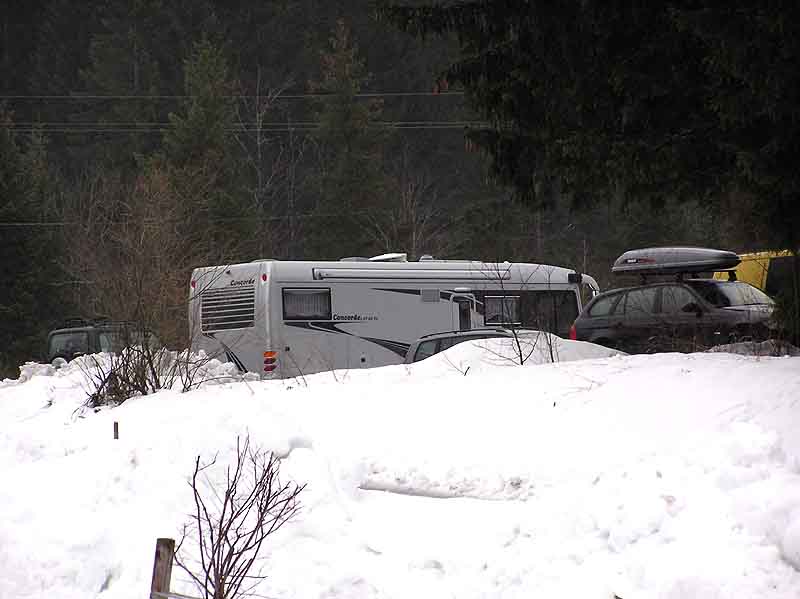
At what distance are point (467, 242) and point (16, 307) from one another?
16.4 metres

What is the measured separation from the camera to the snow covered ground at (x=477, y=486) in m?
6.02

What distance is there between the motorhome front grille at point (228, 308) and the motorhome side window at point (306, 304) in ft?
1.92

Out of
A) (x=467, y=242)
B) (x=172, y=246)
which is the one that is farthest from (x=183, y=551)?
(x=467, y=242)

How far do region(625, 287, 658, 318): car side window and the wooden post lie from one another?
1151 cm

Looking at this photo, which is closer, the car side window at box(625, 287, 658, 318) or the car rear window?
the car side window at box(625, 287, 658, 318)

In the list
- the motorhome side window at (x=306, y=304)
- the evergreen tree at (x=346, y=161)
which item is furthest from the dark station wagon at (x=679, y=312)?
the evergreen tree at (x=346, y=161)

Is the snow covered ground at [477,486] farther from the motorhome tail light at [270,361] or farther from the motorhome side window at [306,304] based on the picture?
the motorhome side window at [306,304]

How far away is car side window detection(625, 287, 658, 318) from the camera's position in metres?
16.4

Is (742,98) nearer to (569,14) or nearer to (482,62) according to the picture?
(569,14)

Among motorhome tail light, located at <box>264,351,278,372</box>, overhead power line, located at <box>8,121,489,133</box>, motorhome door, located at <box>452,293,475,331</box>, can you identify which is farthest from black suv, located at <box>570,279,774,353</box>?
overhead power line, located at <box>8,121,489,133</box>

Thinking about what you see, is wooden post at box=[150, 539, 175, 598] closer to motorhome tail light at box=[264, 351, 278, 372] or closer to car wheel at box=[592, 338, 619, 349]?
car wheel at box=[592, 338, 619, 349]

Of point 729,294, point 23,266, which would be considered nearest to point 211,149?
point 23,266

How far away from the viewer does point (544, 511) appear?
6742mm

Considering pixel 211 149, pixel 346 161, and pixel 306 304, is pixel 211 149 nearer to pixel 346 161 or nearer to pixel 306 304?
pixel 346 161
